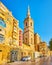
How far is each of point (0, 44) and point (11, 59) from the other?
665cm

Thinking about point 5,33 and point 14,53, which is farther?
point 14,53

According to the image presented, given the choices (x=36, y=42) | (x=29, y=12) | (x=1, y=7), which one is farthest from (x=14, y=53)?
(x=36, y=42)

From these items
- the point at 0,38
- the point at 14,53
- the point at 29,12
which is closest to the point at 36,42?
the point at 29,12

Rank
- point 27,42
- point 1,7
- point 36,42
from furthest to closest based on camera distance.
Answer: point 36,42, point 27,42, point 1,7

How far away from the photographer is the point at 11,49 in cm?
3909

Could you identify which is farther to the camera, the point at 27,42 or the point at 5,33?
the point at 27,42

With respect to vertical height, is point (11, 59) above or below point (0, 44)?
below

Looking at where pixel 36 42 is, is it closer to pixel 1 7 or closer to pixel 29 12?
pixel 29 12

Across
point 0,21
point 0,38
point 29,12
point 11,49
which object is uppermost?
point 29,12

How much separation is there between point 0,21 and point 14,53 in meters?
10.3

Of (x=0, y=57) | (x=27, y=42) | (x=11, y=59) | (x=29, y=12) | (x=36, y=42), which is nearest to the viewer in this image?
(x=0, y=57)

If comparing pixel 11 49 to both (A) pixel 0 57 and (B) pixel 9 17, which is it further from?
(B) pixel 9 17

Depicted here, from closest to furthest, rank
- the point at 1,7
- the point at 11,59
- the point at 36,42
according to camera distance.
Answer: the point at 1,7 → the point at 11,59 → the point at 36,42

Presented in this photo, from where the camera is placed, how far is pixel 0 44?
35188mm
